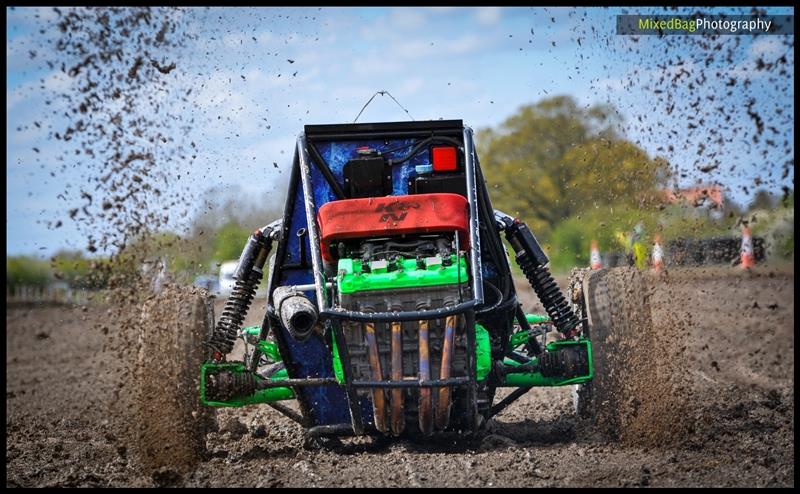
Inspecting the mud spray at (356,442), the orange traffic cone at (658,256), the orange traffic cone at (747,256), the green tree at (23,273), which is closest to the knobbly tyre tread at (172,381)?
the mud spray at (356,442)

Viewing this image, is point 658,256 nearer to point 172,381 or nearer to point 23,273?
point 172,381

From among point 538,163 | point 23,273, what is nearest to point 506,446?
point 23,273

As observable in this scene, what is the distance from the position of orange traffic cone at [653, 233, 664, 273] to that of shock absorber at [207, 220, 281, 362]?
13.9 ft

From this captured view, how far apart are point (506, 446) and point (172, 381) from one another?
8.94ft

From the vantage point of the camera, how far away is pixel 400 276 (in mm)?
7758

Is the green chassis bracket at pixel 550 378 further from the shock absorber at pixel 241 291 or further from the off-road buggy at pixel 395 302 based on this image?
the shock absorber at pixel 241 291

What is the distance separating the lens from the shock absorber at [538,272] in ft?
30.8

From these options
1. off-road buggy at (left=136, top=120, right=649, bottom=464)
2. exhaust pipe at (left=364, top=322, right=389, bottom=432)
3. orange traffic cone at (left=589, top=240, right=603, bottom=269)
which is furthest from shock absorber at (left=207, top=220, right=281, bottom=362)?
orange traffic cone at (left=589, top=240, right=603, bottom=269)

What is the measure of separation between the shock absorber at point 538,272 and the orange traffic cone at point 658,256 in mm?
2355

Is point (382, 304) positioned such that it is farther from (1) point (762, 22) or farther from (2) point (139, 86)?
(1) point (762, 22)

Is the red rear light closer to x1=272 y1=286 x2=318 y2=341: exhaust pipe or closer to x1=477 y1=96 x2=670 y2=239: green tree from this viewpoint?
x1=272 y1=286 x2=318 y2=341: exhaust pipe

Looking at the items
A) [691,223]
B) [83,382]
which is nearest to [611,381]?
[691,223]

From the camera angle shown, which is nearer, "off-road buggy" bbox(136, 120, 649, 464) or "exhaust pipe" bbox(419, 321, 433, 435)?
"exhaust pipe" bbox(419, 321, 433, 435)

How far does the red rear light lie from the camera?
895cm
